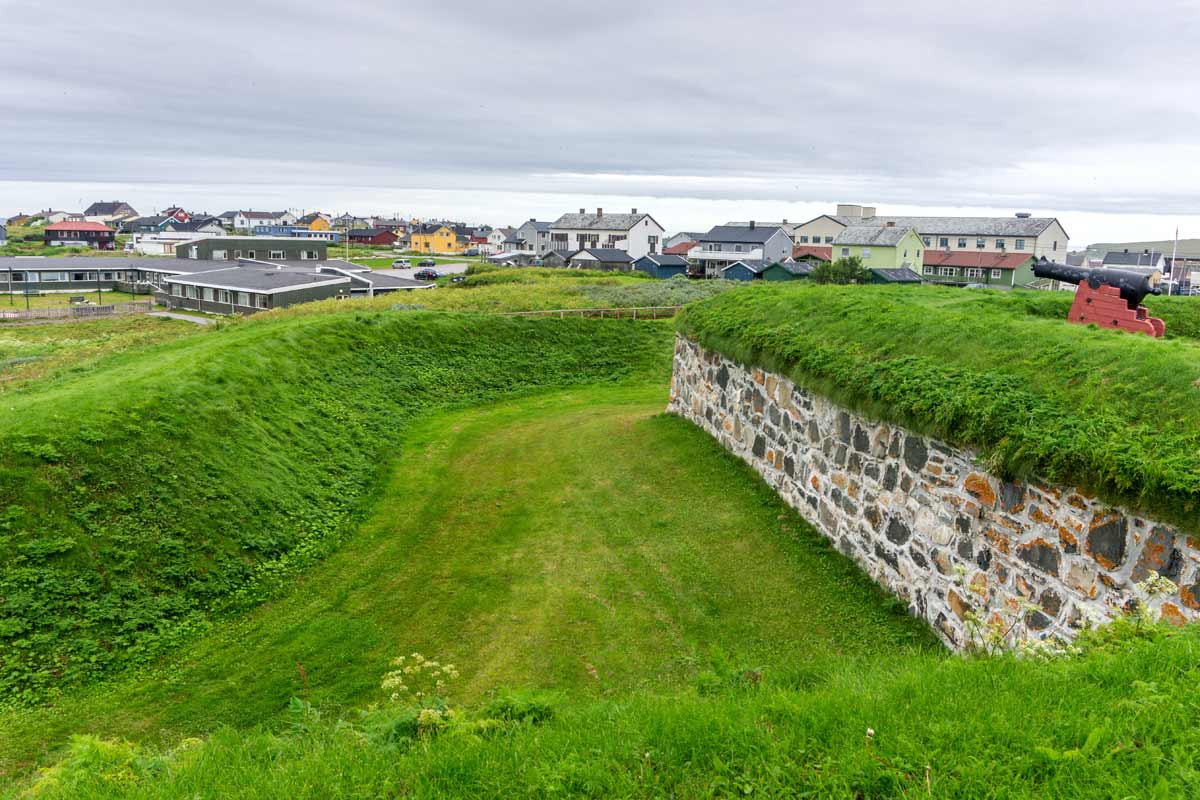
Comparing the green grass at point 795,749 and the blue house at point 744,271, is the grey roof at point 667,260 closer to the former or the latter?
the blue house at point 744,271

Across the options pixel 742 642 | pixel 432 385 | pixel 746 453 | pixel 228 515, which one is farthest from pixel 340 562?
pixel 432 385

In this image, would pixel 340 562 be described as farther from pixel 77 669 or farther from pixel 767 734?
pixel 767 734

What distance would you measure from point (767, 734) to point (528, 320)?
30500mm

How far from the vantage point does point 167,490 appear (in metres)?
13.9

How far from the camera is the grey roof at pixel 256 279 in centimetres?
5497

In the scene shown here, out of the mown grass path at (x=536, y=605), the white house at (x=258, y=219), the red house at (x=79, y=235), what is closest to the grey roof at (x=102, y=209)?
the white house at (x=258, y=219)

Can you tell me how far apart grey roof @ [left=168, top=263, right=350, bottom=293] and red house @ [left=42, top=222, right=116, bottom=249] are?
8208 cm

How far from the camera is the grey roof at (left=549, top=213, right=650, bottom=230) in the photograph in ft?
336

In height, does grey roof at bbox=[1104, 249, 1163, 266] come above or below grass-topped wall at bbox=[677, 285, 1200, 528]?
above

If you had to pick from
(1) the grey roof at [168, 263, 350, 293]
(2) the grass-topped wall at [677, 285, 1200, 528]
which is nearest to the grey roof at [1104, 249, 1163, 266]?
(1) the grey roof at [168, 263, 350, 293]

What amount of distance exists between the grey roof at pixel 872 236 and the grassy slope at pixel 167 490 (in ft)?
203

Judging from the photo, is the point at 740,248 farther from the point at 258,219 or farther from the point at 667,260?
the point at 258,219

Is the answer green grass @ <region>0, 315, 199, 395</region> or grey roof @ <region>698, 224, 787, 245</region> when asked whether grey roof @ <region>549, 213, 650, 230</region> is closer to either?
grey roof @ <region>698, 224, 787, 245</region>

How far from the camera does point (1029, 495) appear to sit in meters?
8.97
